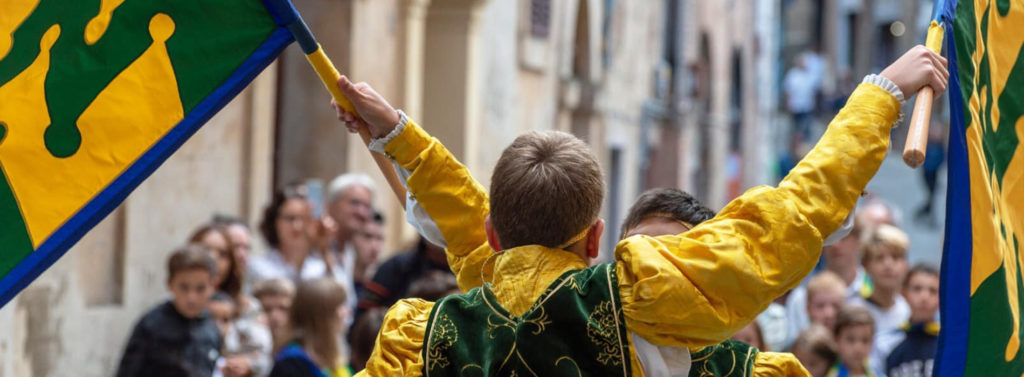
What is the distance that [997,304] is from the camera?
362 centimetres

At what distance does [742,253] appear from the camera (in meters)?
2.94

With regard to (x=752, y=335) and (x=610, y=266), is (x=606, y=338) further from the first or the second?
(x=752, y=335)

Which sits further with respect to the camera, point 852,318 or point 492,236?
point 852,318

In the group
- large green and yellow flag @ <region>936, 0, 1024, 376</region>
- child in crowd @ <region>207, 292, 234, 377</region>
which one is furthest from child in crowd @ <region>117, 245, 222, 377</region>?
large green and yellow flag @ <region>936, 0, 1024, 376</region>

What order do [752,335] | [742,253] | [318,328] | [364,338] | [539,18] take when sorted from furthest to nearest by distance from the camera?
[539,18] → [318,328] → [364,338] → [752,335] → [742,253]

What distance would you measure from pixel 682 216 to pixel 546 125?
12.4 metres

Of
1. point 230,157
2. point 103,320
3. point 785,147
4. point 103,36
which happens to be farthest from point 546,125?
point 785,147

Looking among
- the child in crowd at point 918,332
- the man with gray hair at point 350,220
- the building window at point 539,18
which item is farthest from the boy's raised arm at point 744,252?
the building window at point 539,18

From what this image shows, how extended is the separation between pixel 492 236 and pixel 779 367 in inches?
22.7

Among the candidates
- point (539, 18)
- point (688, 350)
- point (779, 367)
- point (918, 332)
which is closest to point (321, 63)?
point (688, 350)

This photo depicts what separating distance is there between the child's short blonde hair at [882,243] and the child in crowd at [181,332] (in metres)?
3.16

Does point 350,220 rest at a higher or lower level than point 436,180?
lower

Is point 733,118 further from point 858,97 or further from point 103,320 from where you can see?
point 858,97

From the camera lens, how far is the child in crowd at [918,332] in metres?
6.75
